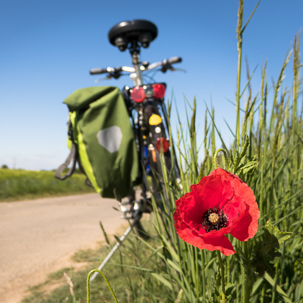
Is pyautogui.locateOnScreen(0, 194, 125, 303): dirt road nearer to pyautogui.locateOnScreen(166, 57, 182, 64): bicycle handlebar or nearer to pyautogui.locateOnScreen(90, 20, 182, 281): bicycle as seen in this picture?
pyautogui.locateOnScreen(90, 20, 182, 281): bicycle

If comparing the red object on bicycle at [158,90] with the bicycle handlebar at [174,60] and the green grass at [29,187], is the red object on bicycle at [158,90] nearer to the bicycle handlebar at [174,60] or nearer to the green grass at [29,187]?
the bicycle handlebar at [174,60]

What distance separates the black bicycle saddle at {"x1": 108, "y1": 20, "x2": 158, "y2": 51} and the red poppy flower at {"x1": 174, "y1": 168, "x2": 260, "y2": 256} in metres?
2.23

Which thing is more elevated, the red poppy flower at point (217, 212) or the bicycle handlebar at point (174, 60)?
the bicycle handlebar at point (174, 60)

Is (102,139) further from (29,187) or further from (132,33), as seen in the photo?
(29,187)

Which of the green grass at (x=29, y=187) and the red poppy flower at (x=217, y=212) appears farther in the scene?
the green grass at (x=29, y=187)

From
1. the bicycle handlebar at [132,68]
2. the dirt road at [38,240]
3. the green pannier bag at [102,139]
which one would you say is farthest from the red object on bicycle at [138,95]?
the dirt road at [38,240]

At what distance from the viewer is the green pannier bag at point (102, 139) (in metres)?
1.80

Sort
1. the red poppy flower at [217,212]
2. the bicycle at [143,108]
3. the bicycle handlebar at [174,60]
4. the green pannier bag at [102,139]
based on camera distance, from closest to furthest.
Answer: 1. the red poppy flower at [217,212]
2. the green pannier bag at [102,139]
3. the bicycle at [143,108]
4. the bicycle handlebar at [174,60]

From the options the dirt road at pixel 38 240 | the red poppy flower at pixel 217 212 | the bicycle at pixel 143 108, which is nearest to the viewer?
the red poppy flower at pixel 217 212

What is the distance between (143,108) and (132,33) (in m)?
0.81

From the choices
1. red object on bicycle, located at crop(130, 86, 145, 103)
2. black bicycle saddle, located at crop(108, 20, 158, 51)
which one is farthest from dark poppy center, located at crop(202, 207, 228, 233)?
black bicycle saddle, located at crop(108, 20, 158, 51)

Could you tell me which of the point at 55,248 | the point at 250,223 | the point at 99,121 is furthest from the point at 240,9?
the point at 55,248

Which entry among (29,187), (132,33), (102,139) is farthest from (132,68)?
(29,187)

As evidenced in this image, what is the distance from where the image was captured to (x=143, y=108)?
219cm
